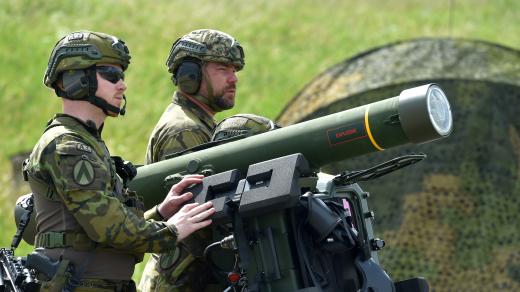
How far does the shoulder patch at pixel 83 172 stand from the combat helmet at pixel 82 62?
17.1 inches

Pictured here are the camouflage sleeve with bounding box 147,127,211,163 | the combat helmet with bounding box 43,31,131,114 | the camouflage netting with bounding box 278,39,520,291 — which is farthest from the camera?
the camouflage netting with bounding box 278,39,520,291

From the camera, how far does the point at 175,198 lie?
28.1ft

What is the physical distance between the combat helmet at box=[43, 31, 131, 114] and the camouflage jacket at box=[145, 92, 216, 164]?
1.32 m

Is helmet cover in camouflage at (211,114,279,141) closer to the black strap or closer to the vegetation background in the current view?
the black strap

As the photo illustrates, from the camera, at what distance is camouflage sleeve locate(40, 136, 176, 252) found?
315 inches

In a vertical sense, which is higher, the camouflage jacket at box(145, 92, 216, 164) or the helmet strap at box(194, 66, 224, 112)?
the helmet strap at box(194, 66, 224, 112)

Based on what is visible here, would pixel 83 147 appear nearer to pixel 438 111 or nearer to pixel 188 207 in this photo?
pixel 188 207

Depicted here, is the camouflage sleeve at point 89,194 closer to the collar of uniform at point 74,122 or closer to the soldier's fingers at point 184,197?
the collar of uniform at point 74,122

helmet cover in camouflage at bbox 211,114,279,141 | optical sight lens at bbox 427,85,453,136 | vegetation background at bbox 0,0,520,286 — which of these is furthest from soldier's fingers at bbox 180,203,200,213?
vegetation background at bbox 0,0,520,286

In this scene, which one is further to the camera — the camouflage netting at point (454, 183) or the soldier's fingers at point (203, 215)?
the camouflage netting at point (454, 183)

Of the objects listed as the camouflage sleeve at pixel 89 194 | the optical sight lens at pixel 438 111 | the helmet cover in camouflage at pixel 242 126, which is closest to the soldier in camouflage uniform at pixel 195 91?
the helmet cover in camouflage at pixel 242 126

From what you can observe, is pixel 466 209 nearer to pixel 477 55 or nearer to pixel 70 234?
pixel 477 55

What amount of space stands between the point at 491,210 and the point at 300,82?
910 cm

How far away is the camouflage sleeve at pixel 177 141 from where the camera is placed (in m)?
9.73
